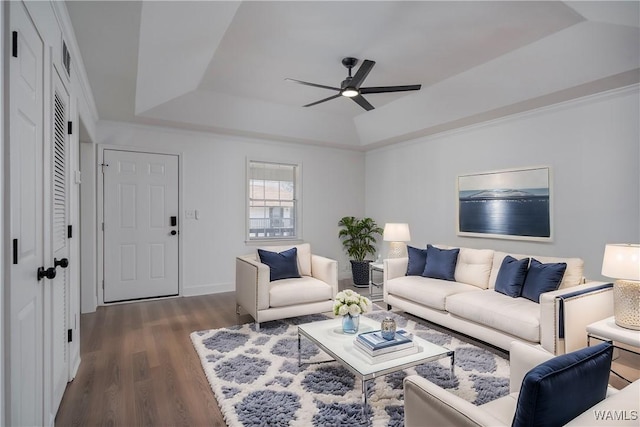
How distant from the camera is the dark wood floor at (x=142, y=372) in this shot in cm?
214

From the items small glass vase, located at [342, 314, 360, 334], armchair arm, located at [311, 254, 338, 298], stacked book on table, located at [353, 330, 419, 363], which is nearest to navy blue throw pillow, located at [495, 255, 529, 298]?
stacked book on table, located at [353, 330, 419, 363]

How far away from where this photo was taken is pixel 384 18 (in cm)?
284

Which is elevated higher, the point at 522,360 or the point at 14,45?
the point at 14,45

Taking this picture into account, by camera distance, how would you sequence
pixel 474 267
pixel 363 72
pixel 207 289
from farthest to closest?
pixel 207 289 < pixel 474 267 < pixel 363 72

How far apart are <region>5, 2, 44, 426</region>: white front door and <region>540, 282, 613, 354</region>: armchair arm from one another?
3.04 meters

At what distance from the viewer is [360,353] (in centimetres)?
231

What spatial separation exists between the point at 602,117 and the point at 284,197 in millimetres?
4259

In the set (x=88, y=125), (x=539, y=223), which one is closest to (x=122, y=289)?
(x=88, y=125)

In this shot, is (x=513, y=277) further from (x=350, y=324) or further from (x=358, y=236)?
(x=358, y=236)

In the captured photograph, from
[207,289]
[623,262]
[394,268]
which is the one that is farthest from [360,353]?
[207,289]

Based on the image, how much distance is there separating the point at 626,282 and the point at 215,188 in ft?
15.5

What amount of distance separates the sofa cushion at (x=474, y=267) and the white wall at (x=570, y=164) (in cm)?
72

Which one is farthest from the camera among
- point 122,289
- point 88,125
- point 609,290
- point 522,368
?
point 122,289

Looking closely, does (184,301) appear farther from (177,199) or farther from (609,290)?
(609,290)
